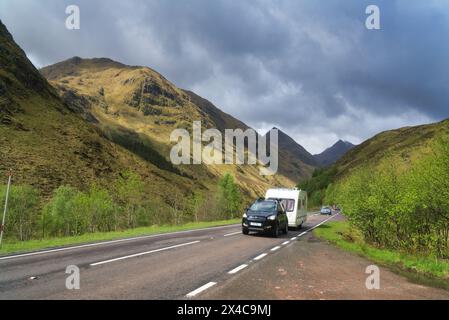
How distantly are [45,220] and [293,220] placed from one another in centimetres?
4860

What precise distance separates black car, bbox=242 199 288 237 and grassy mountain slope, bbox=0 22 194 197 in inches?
2584

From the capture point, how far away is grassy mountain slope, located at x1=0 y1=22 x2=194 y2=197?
272 feet

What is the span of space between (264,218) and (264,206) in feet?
4.84

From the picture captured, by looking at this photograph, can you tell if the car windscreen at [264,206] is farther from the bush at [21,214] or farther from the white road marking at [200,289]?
the bush at [21,214]

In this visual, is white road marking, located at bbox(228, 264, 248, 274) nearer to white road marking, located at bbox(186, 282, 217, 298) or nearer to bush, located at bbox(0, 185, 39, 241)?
white road marking, located at bbox(186, 282, 217, 298)

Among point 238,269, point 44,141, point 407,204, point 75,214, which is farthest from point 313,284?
point 44,141

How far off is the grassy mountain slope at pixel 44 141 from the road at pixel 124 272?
7088 centimetres

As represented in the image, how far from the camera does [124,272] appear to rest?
9570 millimetres

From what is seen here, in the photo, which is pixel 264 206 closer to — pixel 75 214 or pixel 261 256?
pixel 261 256

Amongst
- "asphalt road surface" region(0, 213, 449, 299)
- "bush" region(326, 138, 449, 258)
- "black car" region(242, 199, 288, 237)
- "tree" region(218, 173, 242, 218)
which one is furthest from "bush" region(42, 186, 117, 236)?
"asphalt road surface" region(0, 213, 449, 299)
